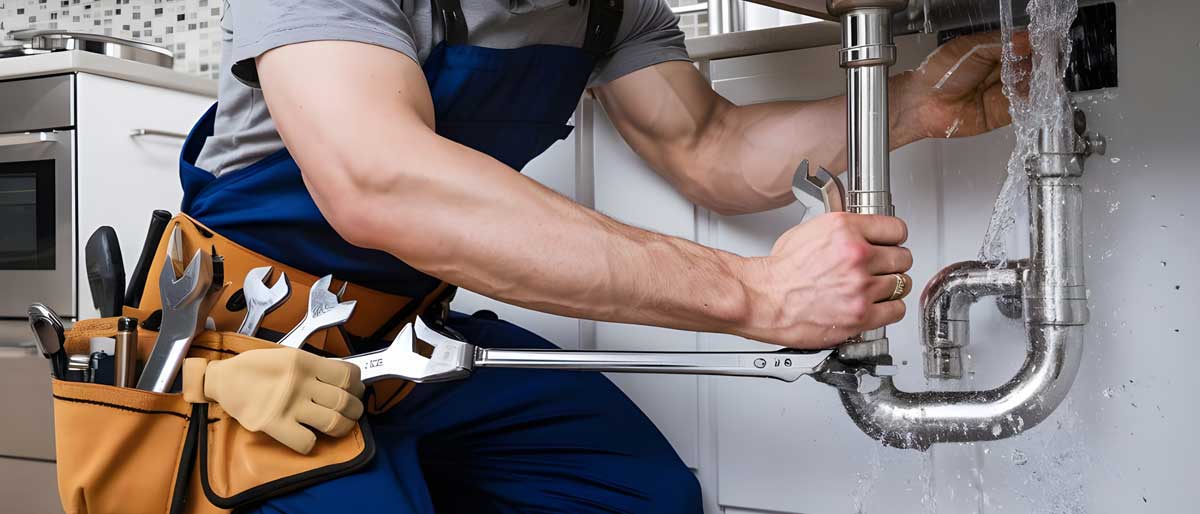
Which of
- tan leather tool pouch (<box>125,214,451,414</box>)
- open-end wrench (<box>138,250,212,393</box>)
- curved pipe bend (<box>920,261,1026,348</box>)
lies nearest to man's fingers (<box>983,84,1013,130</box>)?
curved pipe bend (<box>920,261,1026,348</box>)

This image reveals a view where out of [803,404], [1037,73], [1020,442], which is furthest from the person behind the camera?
[803,404]

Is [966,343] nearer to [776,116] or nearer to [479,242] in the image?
[776,116]

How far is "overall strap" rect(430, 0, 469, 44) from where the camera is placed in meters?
0.82

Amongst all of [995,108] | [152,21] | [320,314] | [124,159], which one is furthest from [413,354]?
[152,21]

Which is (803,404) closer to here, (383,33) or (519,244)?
(519,244)

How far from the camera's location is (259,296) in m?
0.81

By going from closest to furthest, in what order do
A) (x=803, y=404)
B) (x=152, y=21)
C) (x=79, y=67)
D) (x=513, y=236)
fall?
(x=513, y=236), (x=803, y=404), (x=79, y=67), (x=152, y=21)

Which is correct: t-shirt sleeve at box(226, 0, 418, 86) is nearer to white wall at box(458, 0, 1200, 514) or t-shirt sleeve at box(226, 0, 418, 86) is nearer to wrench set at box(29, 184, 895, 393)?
wrench set at box(29, 184, 895, 393)

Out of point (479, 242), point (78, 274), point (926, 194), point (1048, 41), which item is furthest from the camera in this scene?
point (78, 274)

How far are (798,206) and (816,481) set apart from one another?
0.96 feet

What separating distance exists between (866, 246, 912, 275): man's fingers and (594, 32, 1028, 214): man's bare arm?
22cm

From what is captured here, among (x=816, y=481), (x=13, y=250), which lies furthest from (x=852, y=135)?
(x=13, y=250)

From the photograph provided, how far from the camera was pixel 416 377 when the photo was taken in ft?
2.41

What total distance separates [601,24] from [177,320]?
19.5 inches
